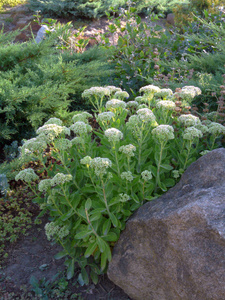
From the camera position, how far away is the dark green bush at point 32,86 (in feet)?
11.2

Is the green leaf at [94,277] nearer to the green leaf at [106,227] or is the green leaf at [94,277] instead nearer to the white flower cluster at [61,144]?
the green leaf at [106,227]

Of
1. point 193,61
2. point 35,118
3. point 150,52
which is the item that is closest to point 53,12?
point 150,52

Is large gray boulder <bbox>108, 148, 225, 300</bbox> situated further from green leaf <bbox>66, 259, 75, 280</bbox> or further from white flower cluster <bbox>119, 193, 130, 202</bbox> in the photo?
green leaf <bbox>66, 259, 75, 280</bbox>

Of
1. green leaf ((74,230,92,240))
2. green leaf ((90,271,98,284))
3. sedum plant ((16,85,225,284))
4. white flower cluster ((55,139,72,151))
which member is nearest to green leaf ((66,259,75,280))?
sedum plant ((16,85,225,284))

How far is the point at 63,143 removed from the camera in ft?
6.65

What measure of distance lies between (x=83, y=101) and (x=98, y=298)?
306 centimetres

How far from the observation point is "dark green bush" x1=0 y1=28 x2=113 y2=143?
341 cm

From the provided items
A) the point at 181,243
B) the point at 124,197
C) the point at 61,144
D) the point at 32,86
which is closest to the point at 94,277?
the point at 124,197

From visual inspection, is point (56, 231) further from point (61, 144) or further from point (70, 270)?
point (61, 144)

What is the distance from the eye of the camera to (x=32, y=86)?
11.3 ft

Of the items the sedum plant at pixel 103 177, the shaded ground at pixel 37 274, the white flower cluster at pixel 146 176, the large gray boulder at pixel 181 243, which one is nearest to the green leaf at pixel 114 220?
the sedum plant at pixel 103 177

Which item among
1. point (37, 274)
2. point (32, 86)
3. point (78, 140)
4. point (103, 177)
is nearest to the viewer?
point (103, 177)

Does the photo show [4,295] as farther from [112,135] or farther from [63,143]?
[112,135]

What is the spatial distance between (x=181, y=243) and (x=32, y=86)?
2.62m
